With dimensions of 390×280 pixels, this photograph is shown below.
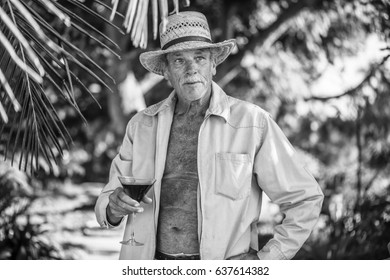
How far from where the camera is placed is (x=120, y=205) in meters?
2.72

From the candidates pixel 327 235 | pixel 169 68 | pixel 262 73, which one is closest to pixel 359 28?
pixel 262 73

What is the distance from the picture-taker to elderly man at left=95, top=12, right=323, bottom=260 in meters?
2.73

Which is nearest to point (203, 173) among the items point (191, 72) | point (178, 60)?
point (191, 72)

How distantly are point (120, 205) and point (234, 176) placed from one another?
53 cm

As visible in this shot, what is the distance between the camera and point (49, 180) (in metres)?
9.36

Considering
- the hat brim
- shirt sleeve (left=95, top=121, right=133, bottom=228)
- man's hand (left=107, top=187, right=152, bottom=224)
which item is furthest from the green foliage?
the hat brim

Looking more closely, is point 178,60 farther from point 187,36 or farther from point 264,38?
point 264,38

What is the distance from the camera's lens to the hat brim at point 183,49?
9.42 feet

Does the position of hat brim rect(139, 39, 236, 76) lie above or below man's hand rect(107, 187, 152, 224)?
above

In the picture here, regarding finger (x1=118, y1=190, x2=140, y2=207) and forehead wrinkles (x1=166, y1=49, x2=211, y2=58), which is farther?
forehead wrinkles (x1=166, y1=49, x2=211, y2=58)

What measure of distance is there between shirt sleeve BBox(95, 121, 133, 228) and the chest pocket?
518 millimetres

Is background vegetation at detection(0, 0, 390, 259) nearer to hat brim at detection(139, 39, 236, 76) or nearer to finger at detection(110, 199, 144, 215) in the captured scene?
A: hat brim at detection(139, 39, 236, 76)

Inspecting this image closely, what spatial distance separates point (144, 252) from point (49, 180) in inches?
268
